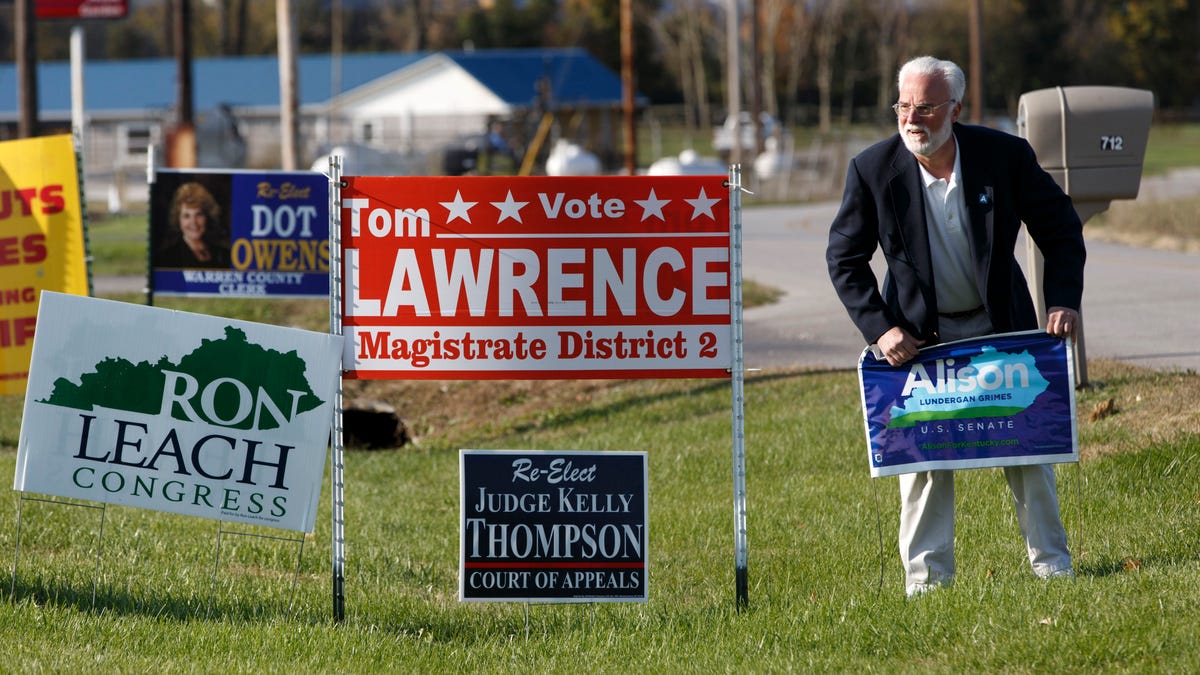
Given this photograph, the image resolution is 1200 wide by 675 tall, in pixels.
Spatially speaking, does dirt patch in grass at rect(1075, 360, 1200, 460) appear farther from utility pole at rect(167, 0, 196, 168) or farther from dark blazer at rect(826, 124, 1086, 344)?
utility pole at rect(167, 0, 196, 168)

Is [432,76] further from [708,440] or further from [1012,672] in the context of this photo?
[1012,672]

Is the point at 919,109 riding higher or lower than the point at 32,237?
higher

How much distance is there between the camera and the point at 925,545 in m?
5.48

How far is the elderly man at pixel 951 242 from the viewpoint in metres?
5.16

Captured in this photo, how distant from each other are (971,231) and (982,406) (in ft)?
2.09

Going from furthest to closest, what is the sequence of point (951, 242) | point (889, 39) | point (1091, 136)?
point (889, 39)
point (1091, 136)
point (951, 242)

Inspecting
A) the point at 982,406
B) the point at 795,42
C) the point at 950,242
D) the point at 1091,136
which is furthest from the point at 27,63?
the point at 795,42

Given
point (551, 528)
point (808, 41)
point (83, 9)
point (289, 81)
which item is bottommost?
point (551, 528)

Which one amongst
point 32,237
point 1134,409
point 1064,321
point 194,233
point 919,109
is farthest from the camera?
point 194,233

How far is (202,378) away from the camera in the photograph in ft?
17.8

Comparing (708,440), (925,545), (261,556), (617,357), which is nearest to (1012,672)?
(925,545)

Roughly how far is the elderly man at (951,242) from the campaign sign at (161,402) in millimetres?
1989

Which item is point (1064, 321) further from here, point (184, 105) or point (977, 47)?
point (977, 47)

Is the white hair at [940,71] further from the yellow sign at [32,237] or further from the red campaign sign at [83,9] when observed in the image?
the red campaign sign at [83,9]
